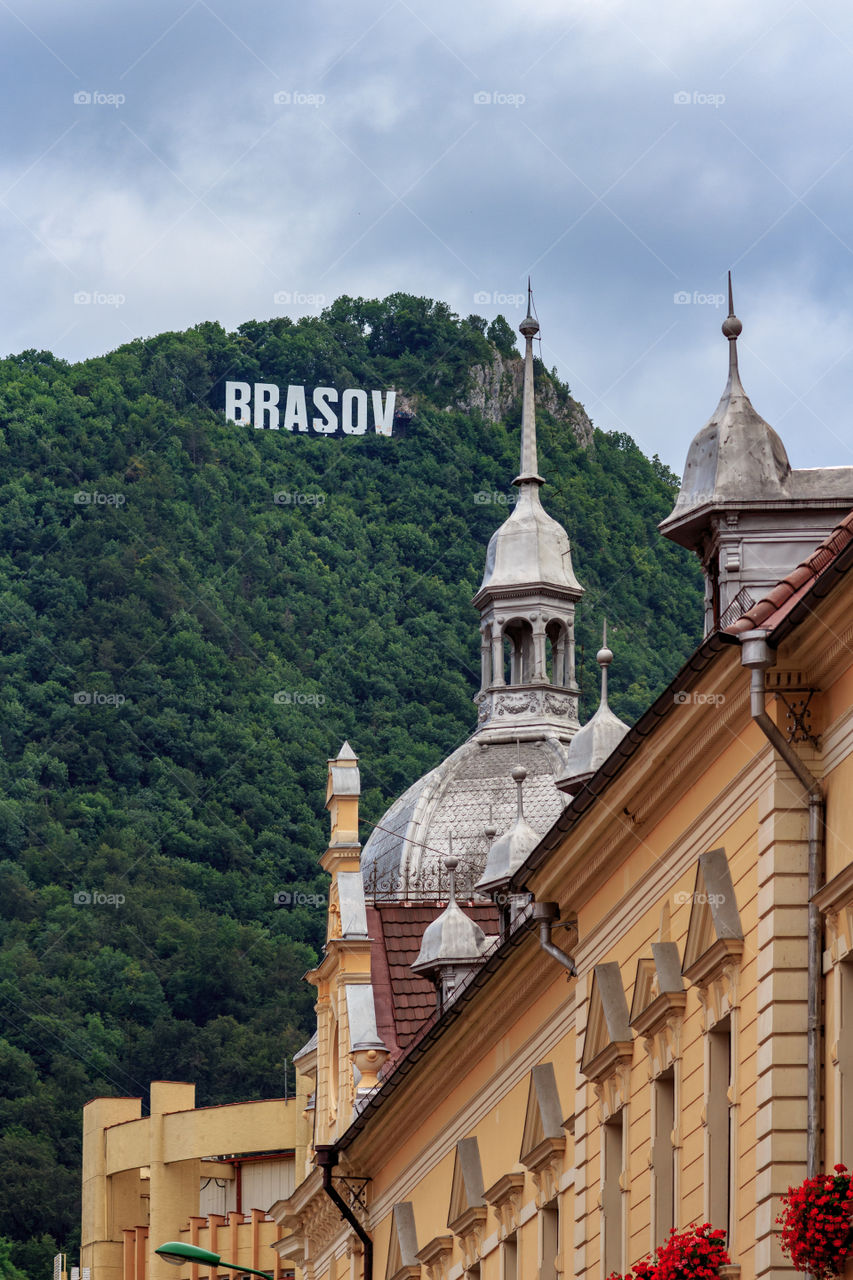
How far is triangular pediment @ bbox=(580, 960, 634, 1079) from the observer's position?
2009 centimetres

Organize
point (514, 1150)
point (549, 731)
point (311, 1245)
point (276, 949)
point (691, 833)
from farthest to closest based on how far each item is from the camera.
Answer: 1. point (276, 949)
2. point (549, 731)
3. point (311, 1245)
4. point (514, 1150)
5. point (691, 833)

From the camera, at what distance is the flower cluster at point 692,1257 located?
16500 mm

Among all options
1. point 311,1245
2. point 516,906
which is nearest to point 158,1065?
point 311,1245

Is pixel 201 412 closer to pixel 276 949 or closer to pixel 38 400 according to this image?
pixel 38 400

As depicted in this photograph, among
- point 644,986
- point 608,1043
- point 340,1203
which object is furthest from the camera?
point 340,1203

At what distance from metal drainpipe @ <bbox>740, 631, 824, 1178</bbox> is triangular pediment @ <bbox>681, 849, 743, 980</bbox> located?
109cm

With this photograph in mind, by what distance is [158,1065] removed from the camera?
99.0 metres

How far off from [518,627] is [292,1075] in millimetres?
35470

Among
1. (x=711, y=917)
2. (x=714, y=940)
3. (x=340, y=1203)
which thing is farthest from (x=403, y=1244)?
(x=714, y=940)

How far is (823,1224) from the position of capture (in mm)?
14508

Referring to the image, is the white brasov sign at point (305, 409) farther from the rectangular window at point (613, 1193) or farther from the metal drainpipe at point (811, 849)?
the metal drainpipe at point (811, 849)

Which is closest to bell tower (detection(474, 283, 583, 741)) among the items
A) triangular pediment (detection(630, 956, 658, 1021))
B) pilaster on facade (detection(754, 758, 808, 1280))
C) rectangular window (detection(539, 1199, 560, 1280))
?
rectangular window (detection(539, 1199, 560, 1280))

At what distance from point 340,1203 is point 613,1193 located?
11804mm

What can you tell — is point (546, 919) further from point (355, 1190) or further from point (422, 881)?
point (422, 881)
